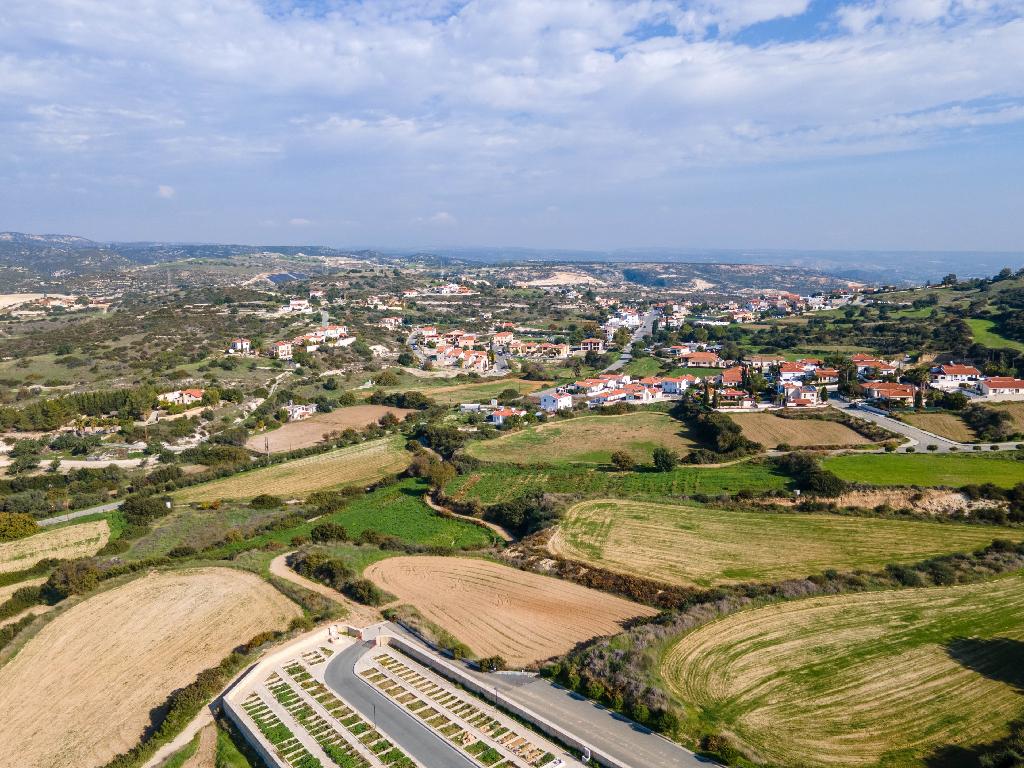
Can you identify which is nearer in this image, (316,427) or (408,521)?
(408,521)

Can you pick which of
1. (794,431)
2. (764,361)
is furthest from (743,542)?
(764,361)

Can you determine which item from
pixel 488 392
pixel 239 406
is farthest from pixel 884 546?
pixel 239 406

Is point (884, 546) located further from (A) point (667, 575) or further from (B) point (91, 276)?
(B) point (91, 276)

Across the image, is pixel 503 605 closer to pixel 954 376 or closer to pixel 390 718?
pixel 390 718

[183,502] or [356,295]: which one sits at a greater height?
[356,295]

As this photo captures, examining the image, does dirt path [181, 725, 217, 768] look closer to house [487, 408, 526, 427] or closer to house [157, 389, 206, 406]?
house [487, 408, 526, 427]

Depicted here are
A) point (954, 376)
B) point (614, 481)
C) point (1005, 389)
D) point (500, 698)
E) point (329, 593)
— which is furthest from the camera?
point (954, 376)

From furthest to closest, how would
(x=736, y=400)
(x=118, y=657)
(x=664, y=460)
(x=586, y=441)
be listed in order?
(x=736, y=400), (x=586, y=441), (x=664, y=460), (x=118, y=657)
